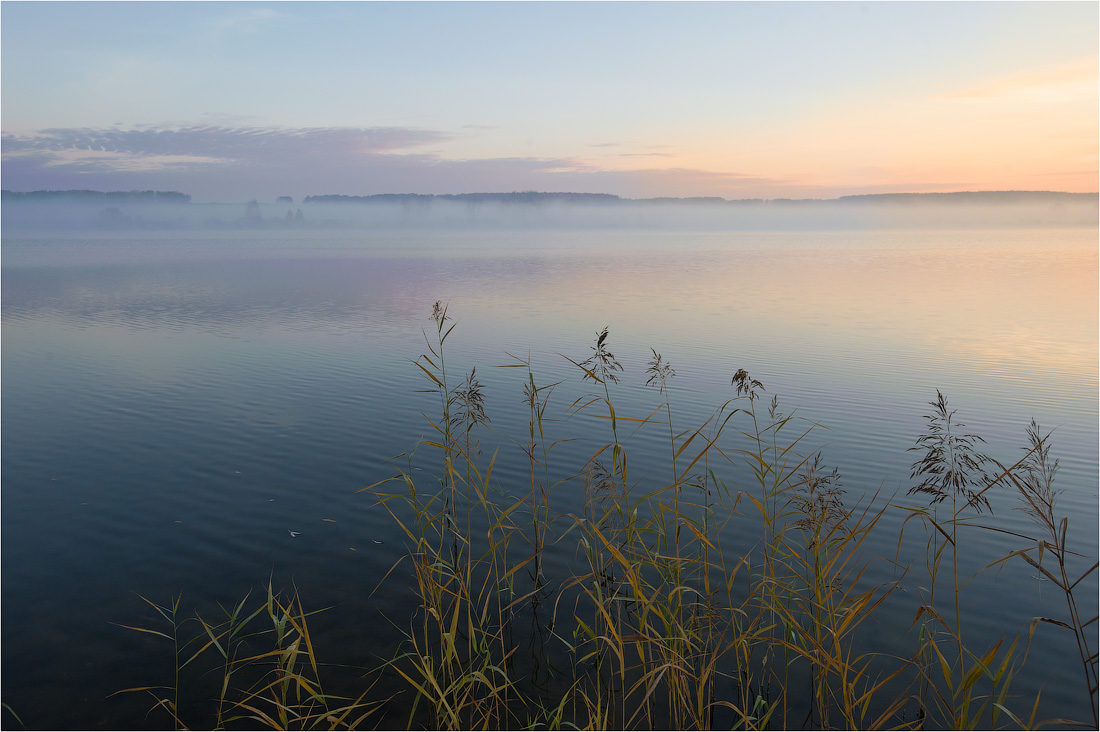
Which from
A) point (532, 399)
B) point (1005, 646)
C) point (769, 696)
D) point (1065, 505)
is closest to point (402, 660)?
point (532, 399)

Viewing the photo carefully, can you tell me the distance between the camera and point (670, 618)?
189 inches

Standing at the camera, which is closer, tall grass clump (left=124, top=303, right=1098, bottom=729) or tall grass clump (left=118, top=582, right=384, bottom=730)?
tall grass clump (left=124, top=303, right=1098, bottom=729)

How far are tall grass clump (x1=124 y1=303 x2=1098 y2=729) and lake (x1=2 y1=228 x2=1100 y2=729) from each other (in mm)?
222

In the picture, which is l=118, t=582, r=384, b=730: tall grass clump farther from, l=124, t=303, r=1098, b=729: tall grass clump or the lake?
the lake

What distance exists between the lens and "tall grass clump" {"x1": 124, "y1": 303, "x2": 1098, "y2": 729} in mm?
4605

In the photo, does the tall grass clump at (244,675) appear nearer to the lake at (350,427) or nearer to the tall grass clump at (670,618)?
the tall grass clump at (670,618)

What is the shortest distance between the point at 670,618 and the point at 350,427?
9.14 meters

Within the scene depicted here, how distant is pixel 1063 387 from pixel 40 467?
19933 mm

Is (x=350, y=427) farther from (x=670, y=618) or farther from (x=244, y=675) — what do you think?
(x=670, y=618)

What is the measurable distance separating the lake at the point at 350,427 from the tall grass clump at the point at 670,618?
0.73ft

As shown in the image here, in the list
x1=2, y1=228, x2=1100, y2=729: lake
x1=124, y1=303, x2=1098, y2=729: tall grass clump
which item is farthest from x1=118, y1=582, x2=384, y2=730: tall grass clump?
x1=2, y1=228, x2=1100, y2=729: lake

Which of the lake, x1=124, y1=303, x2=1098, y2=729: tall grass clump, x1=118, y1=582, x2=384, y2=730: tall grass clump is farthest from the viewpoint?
the lake

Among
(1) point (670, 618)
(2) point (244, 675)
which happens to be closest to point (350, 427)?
(2) point (244, 675)

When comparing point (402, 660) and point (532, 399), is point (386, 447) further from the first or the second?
point (532, 399)
